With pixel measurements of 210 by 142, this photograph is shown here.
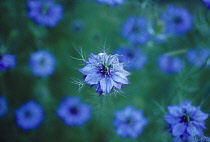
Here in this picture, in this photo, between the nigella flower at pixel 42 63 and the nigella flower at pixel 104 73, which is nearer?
the nigella flower at pixel 104 73

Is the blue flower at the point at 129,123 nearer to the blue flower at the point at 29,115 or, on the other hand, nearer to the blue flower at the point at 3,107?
the blue flower at the point at 29,115

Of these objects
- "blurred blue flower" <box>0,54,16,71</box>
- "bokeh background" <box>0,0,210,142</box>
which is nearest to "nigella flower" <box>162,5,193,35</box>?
"bokeh background" <box>0,0,210,142</box>

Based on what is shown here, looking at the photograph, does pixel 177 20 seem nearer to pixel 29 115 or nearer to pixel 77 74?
pixel 77 74

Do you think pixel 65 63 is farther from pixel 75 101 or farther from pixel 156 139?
pixel 156 139

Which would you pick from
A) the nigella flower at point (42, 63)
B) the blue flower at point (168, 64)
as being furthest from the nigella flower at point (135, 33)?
the nigella flower at point (42, 63)

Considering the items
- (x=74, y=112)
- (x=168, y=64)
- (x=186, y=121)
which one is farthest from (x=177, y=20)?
(x=74, y=112)

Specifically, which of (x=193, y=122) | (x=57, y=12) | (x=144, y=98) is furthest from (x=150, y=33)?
(x=193, y=122)

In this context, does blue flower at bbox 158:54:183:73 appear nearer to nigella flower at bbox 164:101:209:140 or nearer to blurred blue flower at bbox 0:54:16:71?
nigella flower at bbox 164:101:209:140
